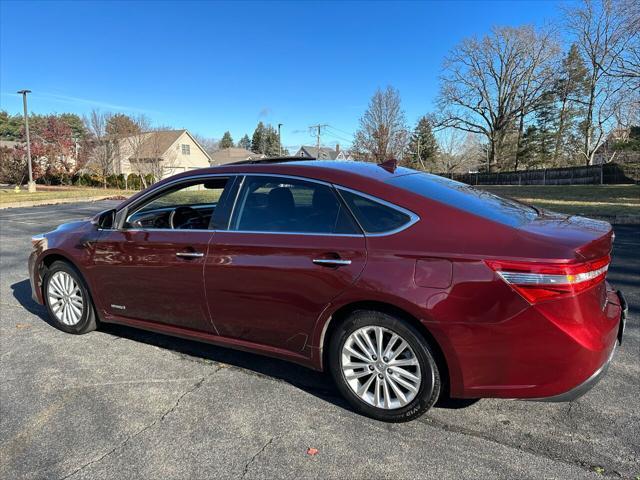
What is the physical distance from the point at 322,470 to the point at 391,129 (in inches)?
1697

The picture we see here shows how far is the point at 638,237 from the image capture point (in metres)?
9.95

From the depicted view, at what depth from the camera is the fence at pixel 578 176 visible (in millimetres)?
32312

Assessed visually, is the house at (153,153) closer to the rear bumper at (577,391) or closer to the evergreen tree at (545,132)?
the rear bumper at (577,391)

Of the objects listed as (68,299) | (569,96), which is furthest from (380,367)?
(569,96)

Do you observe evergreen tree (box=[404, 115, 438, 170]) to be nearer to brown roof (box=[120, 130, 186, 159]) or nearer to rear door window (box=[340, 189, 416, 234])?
brown roof (box=[120, 130, 186, 159])

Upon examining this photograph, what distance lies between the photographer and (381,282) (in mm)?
2742

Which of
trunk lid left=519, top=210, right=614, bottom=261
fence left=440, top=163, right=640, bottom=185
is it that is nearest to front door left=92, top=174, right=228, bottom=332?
trunk lid left=519, top=210, right=614, bottom=261

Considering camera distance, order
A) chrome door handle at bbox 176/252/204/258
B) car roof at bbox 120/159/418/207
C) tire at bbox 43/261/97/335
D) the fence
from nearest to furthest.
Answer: car roof at bbox 120/159/418/207 < chrome door handle at bbox 176/252/204/258 < tire at bbox 43/261/97/335 < the fence

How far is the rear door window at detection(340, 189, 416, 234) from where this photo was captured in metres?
2.86

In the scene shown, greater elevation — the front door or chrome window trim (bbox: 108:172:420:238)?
chrome window trim (bbox: 108:172:420:238)

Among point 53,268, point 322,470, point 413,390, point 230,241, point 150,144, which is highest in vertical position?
point 150,144

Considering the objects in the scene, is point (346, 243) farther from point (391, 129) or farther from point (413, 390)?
point (391, 129)

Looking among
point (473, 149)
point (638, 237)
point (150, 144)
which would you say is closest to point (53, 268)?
point (638, 237)

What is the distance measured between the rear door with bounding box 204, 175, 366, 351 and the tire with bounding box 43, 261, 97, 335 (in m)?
1.65
